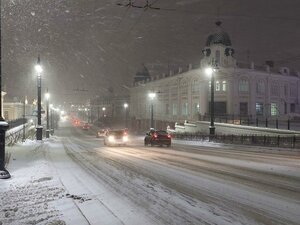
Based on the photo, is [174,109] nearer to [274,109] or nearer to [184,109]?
[184,109]

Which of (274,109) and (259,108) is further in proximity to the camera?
(274,109)

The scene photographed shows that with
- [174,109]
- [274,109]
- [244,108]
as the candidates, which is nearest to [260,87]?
[274,109]

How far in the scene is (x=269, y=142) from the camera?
33562 millimetres

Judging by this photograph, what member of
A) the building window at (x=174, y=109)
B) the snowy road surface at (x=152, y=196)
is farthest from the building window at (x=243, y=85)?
the snowy road surface at (x=152, y=196)

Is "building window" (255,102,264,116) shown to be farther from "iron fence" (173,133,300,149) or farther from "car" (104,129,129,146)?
"car" (104,129,129,146)

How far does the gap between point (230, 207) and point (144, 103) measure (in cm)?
10098

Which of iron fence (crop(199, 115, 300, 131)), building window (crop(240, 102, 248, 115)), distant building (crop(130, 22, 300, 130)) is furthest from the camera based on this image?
building window (crop(240, 102, 248, 115))

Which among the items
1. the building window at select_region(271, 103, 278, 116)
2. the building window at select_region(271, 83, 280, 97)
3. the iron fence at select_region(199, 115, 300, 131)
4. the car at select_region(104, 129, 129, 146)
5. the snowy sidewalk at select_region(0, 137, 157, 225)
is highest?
the building window at select_region(271, 83, 280, 97)

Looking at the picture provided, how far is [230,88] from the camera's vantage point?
70.2m

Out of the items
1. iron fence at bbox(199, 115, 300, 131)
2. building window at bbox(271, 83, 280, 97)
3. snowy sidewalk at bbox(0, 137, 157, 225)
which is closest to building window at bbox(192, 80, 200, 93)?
iron fence at bbox(199, 115, 300, 131)

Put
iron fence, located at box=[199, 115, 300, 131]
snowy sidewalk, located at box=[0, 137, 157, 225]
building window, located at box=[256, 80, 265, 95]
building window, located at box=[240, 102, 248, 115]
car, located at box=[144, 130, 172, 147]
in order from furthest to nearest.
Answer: building window, located at box=[256, 80, 265, 95]
building window, located at box=[240, 102, 248, 115]
iron fence, located at box=[199, 115, 300, 131]
car, located at box=[144, 130, 172, 147]
snowy sidewalk, located at box=[0, 137, 157, 225]

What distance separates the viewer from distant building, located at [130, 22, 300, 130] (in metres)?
70.8

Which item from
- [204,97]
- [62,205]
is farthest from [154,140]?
[204,97]

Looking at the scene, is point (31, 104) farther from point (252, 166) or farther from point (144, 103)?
point (252, 166)
